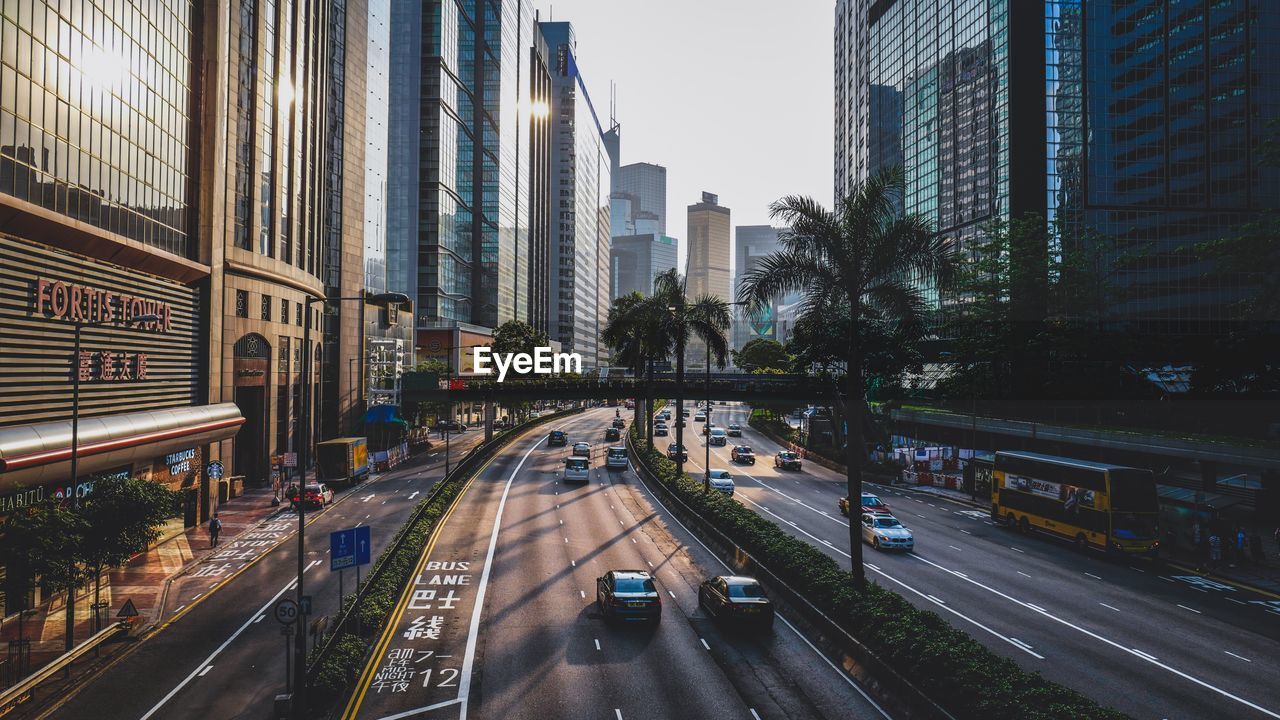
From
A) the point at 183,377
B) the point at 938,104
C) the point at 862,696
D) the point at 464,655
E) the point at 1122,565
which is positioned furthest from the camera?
the point at 938,104

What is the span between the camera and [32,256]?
87.5 feet

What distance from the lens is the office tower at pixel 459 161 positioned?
103500mm

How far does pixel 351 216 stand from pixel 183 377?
1555 inches

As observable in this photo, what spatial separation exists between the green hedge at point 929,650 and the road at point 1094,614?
3.50 metres

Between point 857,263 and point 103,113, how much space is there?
3299cm

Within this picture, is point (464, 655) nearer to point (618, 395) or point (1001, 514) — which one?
point (1001, 514)

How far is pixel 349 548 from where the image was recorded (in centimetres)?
2075

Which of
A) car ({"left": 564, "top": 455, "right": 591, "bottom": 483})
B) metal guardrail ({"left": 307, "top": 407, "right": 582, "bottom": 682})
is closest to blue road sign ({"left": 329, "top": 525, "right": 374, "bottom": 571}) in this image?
metal guardrail ({"left": 307, "top": 407, "right": 582, "bottom": 682})

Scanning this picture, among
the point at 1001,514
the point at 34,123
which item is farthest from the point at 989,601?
the point at 34,123

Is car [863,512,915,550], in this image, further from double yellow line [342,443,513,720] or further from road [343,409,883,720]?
double yellow line [342,443,513,720]

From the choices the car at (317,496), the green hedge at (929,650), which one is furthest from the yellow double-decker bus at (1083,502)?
the car at (317,496)

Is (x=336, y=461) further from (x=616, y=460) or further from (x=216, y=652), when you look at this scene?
(x=216, y=652)

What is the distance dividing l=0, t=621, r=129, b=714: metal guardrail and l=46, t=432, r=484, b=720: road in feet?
2.79

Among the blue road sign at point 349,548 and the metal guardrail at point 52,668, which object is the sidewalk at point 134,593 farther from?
the blue road sign at point 349,548
